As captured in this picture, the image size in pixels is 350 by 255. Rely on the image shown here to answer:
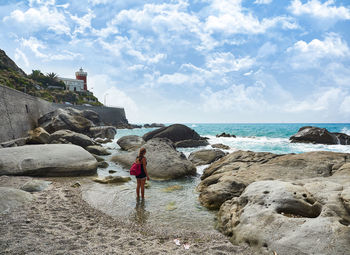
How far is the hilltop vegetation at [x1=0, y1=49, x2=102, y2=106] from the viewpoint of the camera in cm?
5170

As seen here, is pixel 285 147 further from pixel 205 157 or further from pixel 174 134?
pixel 205 157

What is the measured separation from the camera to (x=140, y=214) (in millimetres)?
5504

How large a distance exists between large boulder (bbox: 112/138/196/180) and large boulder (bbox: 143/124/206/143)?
9.23 meters

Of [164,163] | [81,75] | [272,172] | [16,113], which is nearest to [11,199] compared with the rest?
[164,163]

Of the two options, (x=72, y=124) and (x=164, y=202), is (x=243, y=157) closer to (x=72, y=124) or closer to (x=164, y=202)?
(x=164, y=202)

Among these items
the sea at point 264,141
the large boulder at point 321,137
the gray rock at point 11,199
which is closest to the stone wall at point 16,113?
the gray rock at point 11,199

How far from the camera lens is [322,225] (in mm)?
3551

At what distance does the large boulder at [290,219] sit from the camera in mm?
3352

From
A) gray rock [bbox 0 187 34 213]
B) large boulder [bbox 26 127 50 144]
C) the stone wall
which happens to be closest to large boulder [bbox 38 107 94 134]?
the stone wall

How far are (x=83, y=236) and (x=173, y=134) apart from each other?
1765 centimetres

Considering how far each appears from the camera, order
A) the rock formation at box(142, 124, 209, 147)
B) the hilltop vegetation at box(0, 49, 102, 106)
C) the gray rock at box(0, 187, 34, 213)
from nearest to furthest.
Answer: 1. the gray rock at box(0, 187, 34, 213)
2. the rock formation at box(142, 124, 209, 147)
3. the hilltop vegetation at box(0, 49, 102, 106)

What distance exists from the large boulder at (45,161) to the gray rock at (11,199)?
308 cm

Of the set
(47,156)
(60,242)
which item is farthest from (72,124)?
(60,242)

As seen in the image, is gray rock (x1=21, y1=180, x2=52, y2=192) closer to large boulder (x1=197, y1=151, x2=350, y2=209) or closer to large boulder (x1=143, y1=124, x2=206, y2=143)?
large boulder (x1=197, y1=151, x2=350, y2=209)
